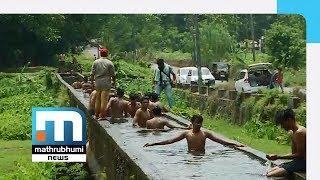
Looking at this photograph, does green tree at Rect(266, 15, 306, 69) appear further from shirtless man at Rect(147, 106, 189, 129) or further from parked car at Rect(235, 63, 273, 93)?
shirtless man at Rect(147, 106, 189, 129)

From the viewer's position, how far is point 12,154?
6699mm

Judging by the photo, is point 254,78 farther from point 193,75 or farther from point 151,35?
point 151,35

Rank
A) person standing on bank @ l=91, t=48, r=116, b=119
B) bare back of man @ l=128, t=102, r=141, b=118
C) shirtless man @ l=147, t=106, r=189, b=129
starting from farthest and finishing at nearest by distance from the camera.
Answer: bare back of man @ l=128, t=102, r=141, b=118 → shirtless man @ l=147, t=106, r=189, b=129 → person standing on bank @ l=91, t=48, r=116, b=119

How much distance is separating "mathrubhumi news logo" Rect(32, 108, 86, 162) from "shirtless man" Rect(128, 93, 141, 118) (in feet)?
2.52

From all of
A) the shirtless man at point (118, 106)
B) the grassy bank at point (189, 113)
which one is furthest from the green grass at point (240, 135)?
the shirtless man at point (118, 106)

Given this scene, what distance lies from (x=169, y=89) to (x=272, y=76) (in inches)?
24.5

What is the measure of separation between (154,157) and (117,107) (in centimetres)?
75

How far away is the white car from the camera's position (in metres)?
6.99

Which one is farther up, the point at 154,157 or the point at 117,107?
the point at 117,107

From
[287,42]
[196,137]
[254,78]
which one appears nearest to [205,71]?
[254,78]

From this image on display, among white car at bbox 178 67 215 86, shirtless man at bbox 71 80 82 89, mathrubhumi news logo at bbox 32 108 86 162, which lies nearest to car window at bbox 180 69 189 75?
white car at bbox 178 67 215 86

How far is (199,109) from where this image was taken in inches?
280

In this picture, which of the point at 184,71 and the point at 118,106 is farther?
the point at 118,106

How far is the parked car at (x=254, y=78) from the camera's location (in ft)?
22.9
